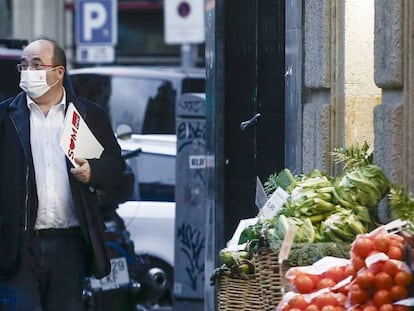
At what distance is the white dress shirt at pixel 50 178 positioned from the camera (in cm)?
756

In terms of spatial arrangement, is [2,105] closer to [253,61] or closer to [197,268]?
[253,61]

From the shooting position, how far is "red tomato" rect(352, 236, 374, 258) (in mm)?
5074

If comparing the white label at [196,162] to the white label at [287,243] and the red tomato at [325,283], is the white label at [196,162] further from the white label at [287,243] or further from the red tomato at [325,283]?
the red tomato at [325,283]

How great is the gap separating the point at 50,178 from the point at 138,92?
929cm

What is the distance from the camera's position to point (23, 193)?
24.7 ft

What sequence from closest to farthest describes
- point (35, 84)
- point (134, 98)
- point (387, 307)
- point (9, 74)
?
point (387, 307) → point (35, 84) → point (9, 74) → point (134, 98)

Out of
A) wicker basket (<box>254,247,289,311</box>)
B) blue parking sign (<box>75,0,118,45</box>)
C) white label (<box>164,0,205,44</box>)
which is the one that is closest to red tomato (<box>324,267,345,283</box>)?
wicker basket (<box>254,247,289,311</box>)

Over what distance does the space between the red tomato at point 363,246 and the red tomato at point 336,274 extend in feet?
0.37

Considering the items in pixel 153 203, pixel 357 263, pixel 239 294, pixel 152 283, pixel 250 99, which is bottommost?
pixel 152 283

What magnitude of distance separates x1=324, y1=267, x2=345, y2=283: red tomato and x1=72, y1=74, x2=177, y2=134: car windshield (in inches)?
440

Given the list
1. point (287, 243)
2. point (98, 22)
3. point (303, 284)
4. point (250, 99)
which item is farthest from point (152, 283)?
point (98, 22)

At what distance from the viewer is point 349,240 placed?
18.3ft

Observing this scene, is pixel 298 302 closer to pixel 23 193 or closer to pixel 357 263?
pixel 357 263

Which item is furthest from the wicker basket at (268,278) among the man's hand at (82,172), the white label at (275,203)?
the man's hand at (82,172)
